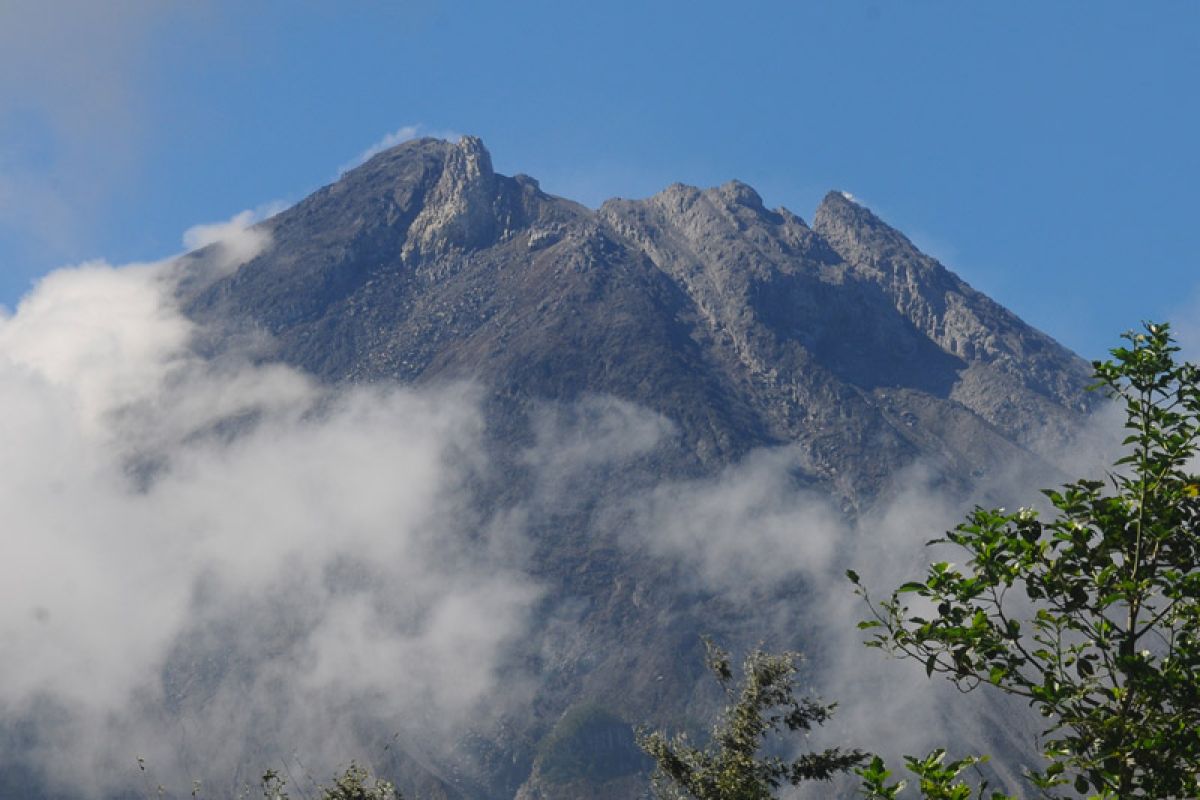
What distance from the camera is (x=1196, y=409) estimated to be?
67.3 ft

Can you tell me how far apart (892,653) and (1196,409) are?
6.36 meters

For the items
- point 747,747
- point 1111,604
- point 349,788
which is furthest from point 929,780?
point 349,788

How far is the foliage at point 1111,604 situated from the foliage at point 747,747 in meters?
27.8

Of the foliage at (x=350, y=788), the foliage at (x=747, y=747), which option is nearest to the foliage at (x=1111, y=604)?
the foliage at (x=747, y=747)

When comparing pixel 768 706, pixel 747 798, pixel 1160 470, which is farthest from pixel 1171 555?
pixel 768 706

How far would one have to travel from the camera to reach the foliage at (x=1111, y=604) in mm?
18938

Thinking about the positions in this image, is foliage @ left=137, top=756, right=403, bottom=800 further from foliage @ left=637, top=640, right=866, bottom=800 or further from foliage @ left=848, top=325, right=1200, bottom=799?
foliage @ left=848, top=325, right=1200, bottom=799

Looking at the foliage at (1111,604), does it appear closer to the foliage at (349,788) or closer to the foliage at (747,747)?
the foliage at (747,747)

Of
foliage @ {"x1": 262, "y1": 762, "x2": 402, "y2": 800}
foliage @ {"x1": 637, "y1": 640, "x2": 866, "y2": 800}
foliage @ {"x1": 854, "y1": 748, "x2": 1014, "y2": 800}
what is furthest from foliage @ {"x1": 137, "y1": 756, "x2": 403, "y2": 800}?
foliage @ {"x1": 854, "y1": 748, "x2": 1014, "y2": 800}

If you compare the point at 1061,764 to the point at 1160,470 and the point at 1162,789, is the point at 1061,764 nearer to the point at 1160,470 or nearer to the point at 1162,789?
the point at 1162,789

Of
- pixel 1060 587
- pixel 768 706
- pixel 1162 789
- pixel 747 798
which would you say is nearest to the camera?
pixel 1162 789

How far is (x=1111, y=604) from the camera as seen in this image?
1945 centimetres

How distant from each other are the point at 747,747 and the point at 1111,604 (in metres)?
31.0

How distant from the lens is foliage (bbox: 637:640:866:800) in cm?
4731
